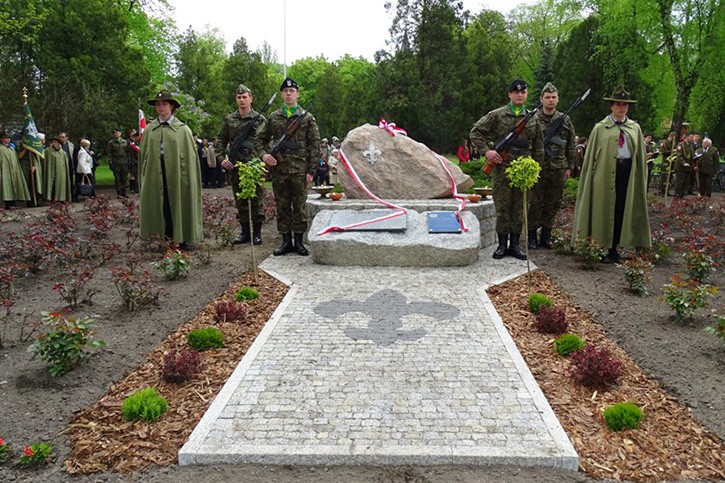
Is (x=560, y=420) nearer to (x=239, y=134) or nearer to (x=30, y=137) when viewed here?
(x=239, y=134)

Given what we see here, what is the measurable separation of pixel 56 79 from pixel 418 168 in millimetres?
16200

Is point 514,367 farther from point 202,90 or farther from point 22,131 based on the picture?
point 202,90

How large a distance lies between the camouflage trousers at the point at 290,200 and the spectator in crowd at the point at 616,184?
163 inches

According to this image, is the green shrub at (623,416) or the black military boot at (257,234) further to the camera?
the black military boot at (257,234)

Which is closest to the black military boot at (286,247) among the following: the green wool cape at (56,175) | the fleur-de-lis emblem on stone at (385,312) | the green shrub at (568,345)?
the fleur-de-lis emblem on stone at (385,312)

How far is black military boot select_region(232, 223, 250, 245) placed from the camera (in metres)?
10.1

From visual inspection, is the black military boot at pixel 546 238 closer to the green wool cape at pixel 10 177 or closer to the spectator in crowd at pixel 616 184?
the spectator in crowd at pixel 616 184

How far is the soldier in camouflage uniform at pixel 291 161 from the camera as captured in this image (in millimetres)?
8805

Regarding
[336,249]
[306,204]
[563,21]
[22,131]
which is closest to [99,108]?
[22,131]

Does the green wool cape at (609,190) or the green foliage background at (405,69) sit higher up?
the green foliage background at (405,69)

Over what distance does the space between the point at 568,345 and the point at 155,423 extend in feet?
11.4

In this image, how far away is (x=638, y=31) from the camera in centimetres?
2173

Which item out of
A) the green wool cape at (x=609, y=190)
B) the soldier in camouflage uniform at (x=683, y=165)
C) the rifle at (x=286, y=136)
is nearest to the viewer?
the green wool cape at (x=609, y=190)

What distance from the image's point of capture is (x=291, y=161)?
8.82 metres
